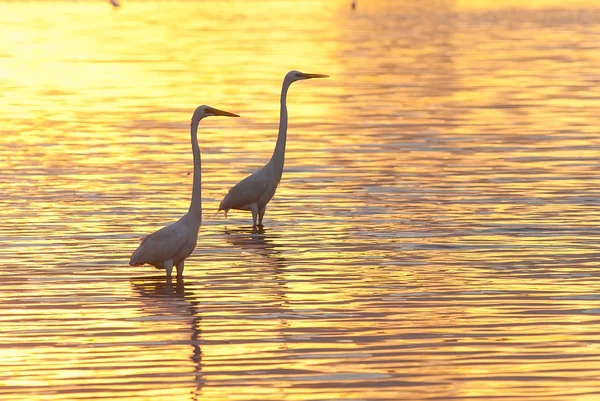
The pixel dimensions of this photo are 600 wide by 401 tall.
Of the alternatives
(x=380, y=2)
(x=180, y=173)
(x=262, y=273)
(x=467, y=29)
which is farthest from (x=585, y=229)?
(x=380, y=2)

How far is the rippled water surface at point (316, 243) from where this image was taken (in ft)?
38.1

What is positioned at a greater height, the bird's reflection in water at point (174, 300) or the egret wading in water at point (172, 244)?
the egret wading in water at point (172, 244)

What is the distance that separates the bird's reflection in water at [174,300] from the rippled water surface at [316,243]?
41 millimetres

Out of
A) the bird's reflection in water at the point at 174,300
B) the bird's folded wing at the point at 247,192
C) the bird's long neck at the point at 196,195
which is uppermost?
the bird's long neck at the point at 196,195

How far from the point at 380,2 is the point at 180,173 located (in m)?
123

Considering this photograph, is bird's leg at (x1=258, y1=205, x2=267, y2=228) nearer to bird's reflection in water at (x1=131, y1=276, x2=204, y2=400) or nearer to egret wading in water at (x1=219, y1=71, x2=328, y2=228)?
egret wading in water at (x1=219, y1=71, x2=328, y2=228)

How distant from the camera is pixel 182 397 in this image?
10.8 m

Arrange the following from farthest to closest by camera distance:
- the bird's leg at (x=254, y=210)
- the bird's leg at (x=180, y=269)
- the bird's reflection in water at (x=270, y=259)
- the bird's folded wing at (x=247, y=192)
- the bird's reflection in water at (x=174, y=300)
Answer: the bird's leg at (x=254, y=210) → the bird's folded wing at (x=247, y=192) → the bird's leg at (x=180, y=269) → the bird's reflection in water at (x=270, y=259) → the bird's reflection in water at (x=174, y=300)

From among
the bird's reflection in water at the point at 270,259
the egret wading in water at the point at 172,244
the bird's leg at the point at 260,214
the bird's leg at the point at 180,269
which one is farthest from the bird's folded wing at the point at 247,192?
Result: the bird's leg at the point at 180,269

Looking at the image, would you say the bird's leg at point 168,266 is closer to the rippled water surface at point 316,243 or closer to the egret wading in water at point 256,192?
the rippled water surface at point 316,243

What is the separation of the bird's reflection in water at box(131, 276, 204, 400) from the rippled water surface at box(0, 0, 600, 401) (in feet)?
0.13

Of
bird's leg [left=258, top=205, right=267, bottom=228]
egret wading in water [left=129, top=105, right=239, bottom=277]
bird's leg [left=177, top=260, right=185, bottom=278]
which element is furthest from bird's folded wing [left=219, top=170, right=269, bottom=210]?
bird's leg [left=177, top=260, right=185, bottom=278]

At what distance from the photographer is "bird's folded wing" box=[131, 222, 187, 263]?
51.3ft

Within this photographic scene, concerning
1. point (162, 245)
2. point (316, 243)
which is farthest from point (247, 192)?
point (162, 245)
